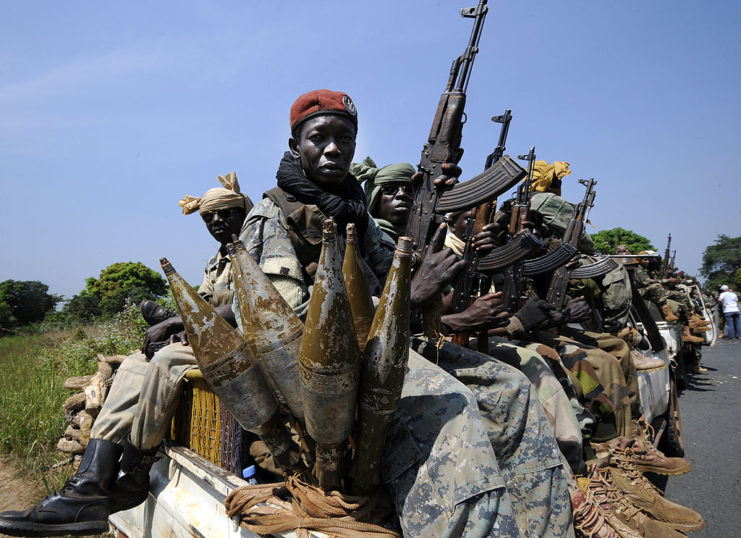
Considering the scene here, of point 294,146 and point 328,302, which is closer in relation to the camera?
point 328,302

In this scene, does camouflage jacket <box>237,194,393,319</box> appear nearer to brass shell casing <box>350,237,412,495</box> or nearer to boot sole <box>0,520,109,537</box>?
brass shell casing <box>350,237,412,495</box>

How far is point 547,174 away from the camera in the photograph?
583 cm

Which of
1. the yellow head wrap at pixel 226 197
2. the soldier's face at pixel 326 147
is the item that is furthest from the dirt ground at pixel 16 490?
the soldier's face at pixel 326 147

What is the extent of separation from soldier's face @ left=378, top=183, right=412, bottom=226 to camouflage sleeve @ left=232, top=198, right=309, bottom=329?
6.58 feet

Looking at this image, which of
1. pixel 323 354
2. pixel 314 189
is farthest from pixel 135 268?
pixel 323 354

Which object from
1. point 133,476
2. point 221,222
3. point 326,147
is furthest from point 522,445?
point 221,222

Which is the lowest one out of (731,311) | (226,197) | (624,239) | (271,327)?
(271,327)

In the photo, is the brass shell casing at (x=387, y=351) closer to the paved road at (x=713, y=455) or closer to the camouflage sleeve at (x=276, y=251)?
the camouflage sleeve at (x=276, y=251)

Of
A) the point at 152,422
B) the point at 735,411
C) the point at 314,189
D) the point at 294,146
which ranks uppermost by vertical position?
the point at 294,146

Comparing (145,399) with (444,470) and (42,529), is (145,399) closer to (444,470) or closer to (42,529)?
(42,529)

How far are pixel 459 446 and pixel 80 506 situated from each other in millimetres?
1799

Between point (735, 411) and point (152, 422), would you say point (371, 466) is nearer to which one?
point (152, 422)

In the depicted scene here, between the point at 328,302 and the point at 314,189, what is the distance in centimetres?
113

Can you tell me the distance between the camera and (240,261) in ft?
4.39
